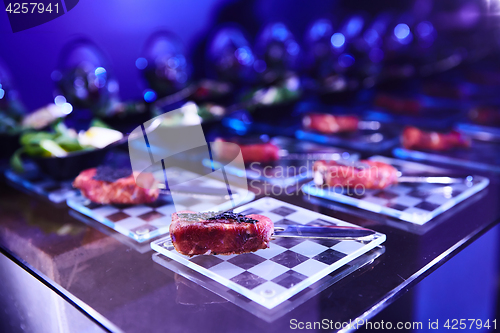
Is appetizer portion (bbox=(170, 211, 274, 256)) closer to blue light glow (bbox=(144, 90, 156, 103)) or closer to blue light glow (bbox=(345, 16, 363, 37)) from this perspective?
blue light glow (bbox=(144, 90, 156, 103))

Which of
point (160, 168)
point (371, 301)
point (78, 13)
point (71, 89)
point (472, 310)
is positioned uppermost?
point (78, 13)

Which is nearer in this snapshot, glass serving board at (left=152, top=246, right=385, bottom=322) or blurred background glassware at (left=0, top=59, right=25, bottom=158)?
glass serving board at (left=152, top=246, right=385, bottom=322)

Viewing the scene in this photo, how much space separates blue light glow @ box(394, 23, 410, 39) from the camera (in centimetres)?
279

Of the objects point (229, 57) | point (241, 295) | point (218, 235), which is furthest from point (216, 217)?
point (229, 57)

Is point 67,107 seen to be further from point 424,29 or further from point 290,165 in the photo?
point 424,29

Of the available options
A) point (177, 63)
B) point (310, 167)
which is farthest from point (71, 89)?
point (310, 167)

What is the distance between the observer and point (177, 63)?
1.93 meters

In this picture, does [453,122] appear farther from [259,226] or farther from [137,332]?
[137,332]

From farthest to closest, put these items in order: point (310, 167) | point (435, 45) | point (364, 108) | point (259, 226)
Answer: point (435, 45)
point (364, 108)
point (310, 167)
point (259, 226)

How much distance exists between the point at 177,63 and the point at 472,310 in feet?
4.47

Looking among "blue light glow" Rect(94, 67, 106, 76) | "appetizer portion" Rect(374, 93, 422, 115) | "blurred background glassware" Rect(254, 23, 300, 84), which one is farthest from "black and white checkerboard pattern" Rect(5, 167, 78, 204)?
"appetizer portion" Rect(374, 93, 422, 115)

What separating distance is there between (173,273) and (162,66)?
1.19m

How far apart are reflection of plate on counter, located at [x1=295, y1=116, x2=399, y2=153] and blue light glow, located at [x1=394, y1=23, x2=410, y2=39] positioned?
1050 mm

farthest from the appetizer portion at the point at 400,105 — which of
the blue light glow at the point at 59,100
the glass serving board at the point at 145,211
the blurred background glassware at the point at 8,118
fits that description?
the blurred background glassware at the point at 8,118
